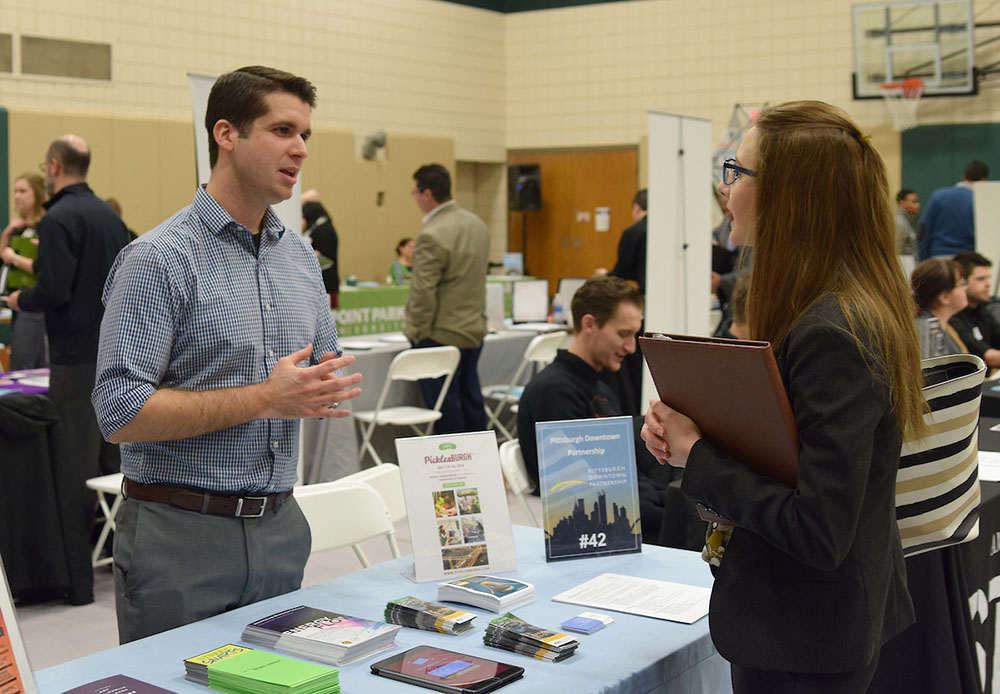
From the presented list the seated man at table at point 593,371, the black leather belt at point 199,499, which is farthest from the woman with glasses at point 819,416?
the seated man at table at point 593,371

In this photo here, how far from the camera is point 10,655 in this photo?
1452 mm

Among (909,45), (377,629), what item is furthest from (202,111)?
(909,45)

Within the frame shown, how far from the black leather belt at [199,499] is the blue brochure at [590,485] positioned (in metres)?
0.67

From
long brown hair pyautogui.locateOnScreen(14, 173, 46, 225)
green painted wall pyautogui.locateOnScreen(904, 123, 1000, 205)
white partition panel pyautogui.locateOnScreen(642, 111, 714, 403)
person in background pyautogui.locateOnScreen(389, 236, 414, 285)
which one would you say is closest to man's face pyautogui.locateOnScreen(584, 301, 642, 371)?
white partition panel pyautogui.locateOnScreen(642, 111, 714, 403)

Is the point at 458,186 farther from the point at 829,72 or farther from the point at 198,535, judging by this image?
the point at 198,535

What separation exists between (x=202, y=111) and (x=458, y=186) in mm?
8949

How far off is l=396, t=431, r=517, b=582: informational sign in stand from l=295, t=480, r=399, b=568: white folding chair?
1.46ft

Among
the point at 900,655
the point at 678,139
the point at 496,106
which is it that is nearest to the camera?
the point at 900,655

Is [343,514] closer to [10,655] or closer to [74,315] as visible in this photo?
[10,655]

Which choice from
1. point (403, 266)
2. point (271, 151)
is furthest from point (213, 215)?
point (403, 266)

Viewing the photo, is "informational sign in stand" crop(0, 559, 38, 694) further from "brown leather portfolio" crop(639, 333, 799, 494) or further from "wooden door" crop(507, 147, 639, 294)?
"wooden door" crop(507, 147, 639, 294)

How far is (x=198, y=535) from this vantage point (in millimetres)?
1951

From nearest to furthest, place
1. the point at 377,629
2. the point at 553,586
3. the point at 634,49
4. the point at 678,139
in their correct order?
the point at 377,629
the point at 553,586
the point at 678,139
the point at 634,49

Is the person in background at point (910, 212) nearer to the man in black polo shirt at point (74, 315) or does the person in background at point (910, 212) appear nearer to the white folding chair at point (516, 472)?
the white folding chair at point (516, 472)
